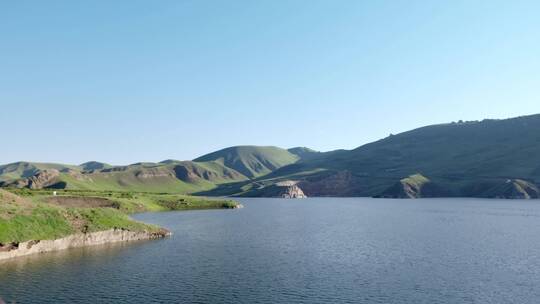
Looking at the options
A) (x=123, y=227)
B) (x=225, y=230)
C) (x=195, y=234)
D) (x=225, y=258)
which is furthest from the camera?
(x=225, y=230)

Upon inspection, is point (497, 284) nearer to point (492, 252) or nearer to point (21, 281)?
point (492, 252)

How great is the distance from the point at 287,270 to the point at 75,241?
171 ft

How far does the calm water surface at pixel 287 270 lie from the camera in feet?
219

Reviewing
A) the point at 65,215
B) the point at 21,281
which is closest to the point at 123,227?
the point at 65,215

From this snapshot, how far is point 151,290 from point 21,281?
68.8 feet

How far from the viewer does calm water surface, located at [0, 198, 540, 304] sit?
6669 cm

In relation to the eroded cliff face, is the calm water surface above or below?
below

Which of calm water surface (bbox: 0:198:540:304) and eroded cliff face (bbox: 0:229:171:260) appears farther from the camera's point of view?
eroded cliff face (bbox: 0:229:171:260)

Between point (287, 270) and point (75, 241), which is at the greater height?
point (75, 241)

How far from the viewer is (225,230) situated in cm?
14775

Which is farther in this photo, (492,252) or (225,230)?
(225,230)

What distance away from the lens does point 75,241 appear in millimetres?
106062

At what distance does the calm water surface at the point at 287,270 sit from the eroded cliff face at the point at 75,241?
10.9 feet

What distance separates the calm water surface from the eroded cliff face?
10.9 ft
